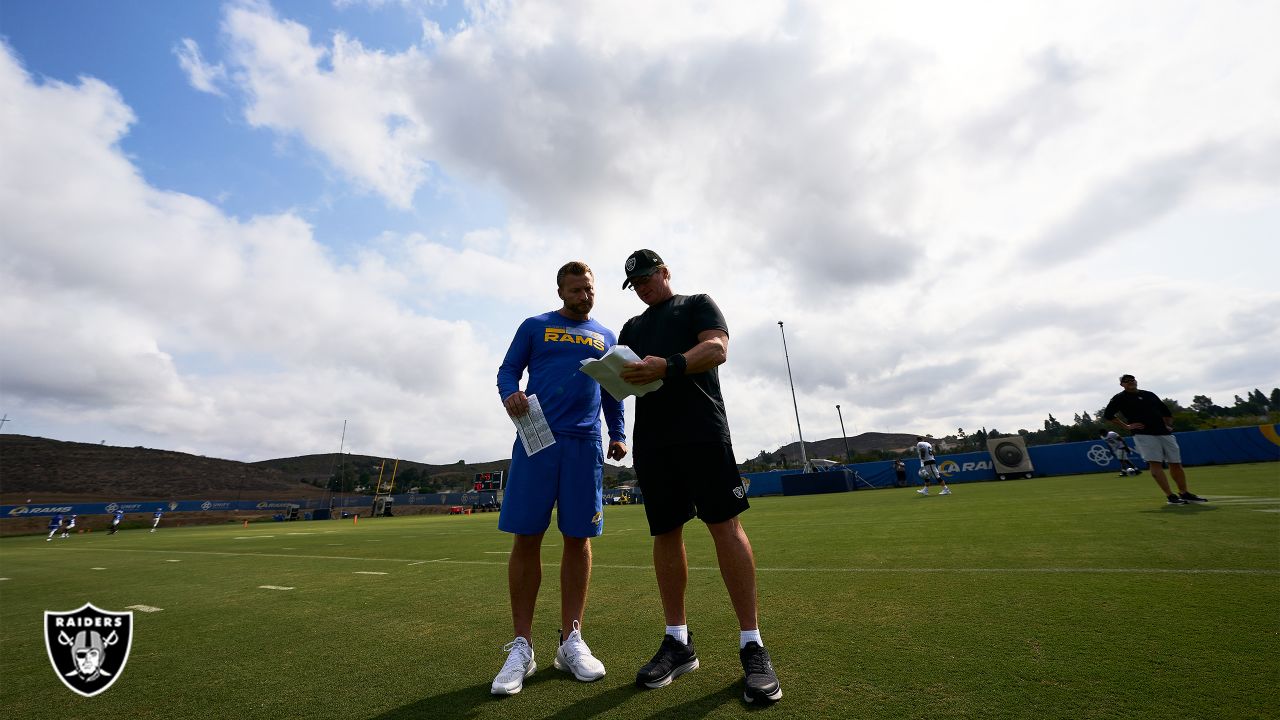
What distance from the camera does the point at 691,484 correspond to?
2295mm

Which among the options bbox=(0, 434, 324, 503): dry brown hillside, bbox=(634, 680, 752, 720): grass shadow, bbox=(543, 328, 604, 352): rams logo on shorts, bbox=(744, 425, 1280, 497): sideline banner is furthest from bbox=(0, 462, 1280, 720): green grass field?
bbox=(0, 434, 324, 503): dry brown hillside

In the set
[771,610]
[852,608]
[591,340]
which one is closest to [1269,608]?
[852,608]

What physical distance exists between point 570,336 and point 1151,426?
8503mm

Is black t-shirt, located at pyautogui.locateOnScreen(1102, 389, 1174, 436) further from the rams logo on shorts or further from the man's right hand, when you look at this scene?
the man's right hand

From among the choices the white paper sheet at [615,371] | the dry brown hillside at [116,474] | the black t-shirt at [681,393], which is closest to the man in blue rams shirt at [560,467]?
the black t-shirt at [681,393]

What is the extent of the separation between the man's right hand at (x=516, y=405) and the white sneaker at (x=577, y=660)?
3.48ft

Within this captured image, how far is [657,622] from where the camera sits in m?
2.95

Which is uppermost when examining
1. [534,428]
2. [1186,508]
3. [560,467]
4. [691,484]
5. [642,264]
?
[642,264]

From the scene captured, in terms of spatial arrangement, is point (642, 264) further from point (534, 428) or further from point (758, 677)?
point (758, 677)

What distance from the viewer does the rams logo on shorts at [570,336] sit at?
9.29 feet

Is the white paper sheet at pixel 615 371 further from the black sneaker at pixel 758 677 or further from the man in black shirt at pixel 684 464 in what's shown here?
the black sneaker at pixel 758 677

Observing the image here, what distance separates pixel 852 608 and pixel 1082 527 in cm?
411

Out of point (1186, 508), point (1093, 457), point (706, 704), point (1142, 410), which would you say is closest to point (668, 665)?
point (706, 704)

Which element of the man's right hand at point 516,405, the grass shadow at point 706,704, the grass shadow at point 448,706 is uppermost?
the man's right hand at point 516,405
